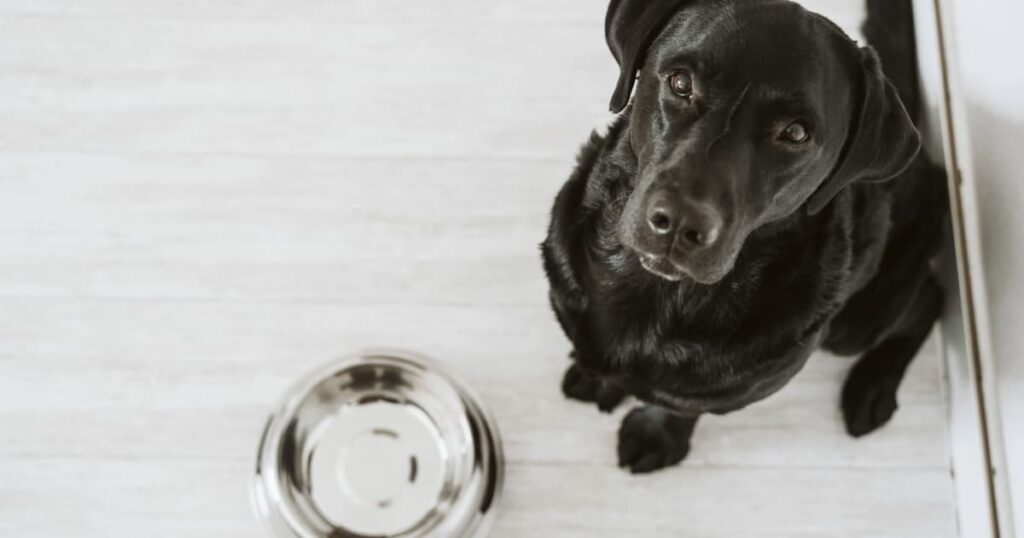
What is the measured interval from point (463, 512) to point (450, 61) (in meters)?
0.97

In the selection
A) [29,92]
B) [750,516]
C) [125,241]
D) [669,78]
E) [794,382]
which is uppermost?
[669,78]

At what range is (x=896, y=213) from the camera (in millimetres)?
1534

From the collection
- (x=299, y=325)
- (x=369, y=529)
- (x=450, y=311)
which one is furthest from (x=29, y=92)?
(x=369, y=529)

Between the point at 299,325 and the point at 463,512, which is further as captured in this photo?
the point at 299,325

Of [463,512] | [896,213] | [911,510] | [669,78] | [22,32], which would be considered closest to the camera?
[669,78]

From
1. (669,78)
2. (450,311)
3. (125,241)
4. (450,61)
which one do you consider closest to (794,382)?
(450,311)

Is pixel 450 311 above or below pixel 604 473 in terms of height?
above

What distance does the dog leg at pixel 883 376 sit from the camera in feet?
5.73

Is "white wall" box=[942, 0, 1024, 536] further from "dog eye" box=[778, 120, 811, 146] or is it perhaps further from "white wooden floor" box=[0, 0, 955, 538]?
"dog eye" box=[778, 120, 811, 146]

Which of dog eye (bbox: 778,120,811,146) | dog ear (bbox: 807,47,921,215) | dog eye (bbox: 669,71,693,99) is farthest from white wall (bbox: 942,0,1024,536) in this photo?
dog eye (bbox: 669,71,693,99)

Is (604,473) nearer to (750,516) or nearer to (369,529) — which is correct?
(750,516)

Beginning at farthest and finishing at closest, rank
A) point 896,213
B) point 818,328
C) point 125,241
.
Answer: point 125,241 → point 896,213 → point 818,328

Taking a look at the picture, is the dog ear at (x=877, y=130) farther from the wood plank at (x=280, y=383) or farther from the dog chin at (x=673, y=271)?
the wood plank at (x=280, y=383)

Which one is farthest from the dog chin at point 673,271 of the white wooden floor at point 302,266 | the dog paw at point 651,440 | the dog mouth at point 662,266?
the white wooden floor at point 302,266
